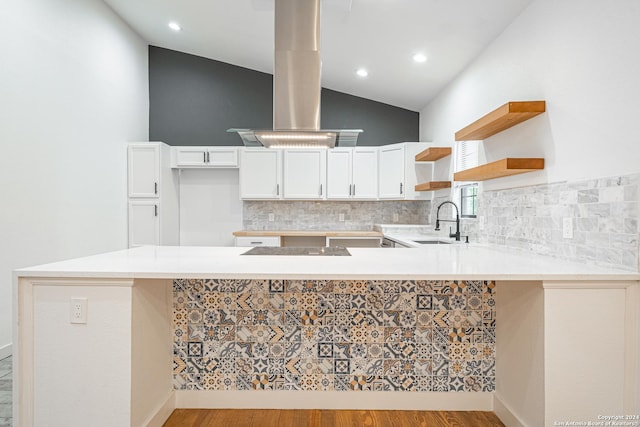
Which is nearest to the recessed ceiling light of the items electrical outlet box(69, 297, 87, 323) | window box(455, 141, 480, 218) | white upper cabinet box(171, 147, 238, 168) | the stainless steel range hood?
window box(455, 141, 480, 218)

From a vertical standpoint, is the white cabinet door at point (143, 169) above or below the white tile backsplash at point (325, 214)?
above

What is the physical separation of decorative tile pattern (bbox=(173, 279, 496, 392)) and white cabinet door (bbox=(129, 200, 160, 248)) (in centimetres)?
302

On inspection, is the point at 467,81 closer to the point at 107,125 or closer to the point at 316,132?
the point at 316,132

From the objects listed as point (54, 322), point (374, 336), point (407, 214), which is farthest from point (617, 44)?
point (407, 214)

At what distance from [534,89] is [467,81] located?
50.9 inches

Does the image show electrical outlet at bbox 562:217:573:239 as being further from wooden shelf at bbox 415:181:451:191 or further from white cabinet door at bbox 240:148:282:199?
white cabinet door at bbox 240:148:282:199

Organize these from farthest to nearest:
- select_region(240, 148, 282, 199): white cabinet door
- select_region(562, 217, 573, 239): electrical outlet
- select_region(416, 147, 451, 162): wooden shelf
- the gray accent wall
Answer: the gray accent wall → select_region(240, 148, 282, 199): white cabinet door → select_region(416, 147, 451, 162): wooden shelf → select_region(562, 217, 573, 239): electrical outlet

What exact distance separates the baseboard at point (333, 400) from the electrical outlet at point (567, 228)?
1.00m

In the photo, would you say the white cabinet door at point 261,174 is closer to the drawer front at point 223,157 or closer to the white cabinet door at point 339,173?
the drawer front at point 223,157

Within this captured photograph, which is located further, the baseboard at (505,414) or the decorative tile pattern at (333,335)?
the decorative tile pattern at (333,335)

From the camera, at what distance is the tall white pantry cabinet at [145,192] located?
16.0 ft

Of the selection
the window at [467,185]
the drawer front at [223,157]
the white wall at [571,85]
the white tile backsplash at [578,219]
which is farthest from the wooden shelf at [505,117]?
the drawer front at [223,157]

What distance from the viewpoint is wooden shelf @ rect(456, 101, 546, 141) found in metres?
2.29

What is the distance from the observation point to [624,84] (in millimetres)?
1664
